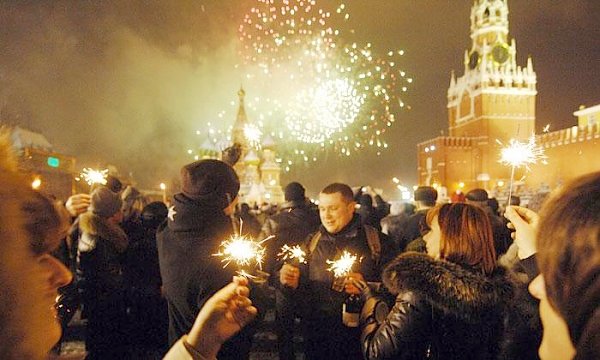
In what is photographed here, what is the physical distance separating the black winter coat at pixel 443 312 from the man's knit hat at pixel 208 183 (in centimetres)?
111

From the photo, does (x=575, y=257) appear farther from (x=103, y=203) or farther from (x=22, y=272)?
(x=103, y=203)

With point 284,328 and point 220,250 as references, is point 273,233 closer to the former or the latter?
point 284,328

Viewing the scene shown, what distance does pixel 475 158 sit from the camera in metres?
58.7

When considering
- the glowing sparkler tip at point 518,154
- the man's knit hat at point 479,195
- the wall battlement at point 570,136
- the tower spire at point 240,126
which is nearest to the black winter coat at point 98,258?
the glowing sparkler tip at point 518,154

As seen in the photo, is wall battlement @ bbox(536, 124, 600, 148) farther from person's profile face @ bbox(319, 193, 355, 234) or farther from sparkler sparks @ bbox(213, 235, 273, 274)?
sparkler sparks @ bbox(213, 235, 273, 274)

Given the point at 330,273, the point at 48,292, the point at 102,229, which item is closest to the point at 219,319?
the point at 48,292

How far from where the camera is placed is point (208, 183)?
2.47 metres

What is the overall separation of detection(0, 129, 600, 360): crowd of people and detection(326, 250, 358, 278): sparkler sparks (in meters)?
0.05

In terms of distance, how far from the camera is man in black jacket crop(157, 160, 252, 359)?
2.34 m

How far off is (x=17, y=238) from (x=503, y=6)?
245 feet

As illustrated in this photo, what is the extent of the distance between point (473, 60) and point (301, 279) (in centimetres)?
6842

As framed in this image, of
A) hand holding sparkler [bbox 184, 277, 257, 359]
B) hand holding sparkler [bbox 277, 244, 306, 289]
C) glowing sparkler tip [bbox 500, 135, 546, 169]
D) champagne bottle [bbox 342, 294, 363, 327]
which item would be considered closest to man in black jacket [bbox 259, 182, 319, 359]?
hand holding sparkler [bbox 277, 244, 306, 289]

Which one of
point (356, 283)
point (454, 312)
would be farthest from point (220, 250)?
point (454, 312)

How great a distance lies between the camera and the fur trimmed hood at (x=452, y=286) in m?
2.04
